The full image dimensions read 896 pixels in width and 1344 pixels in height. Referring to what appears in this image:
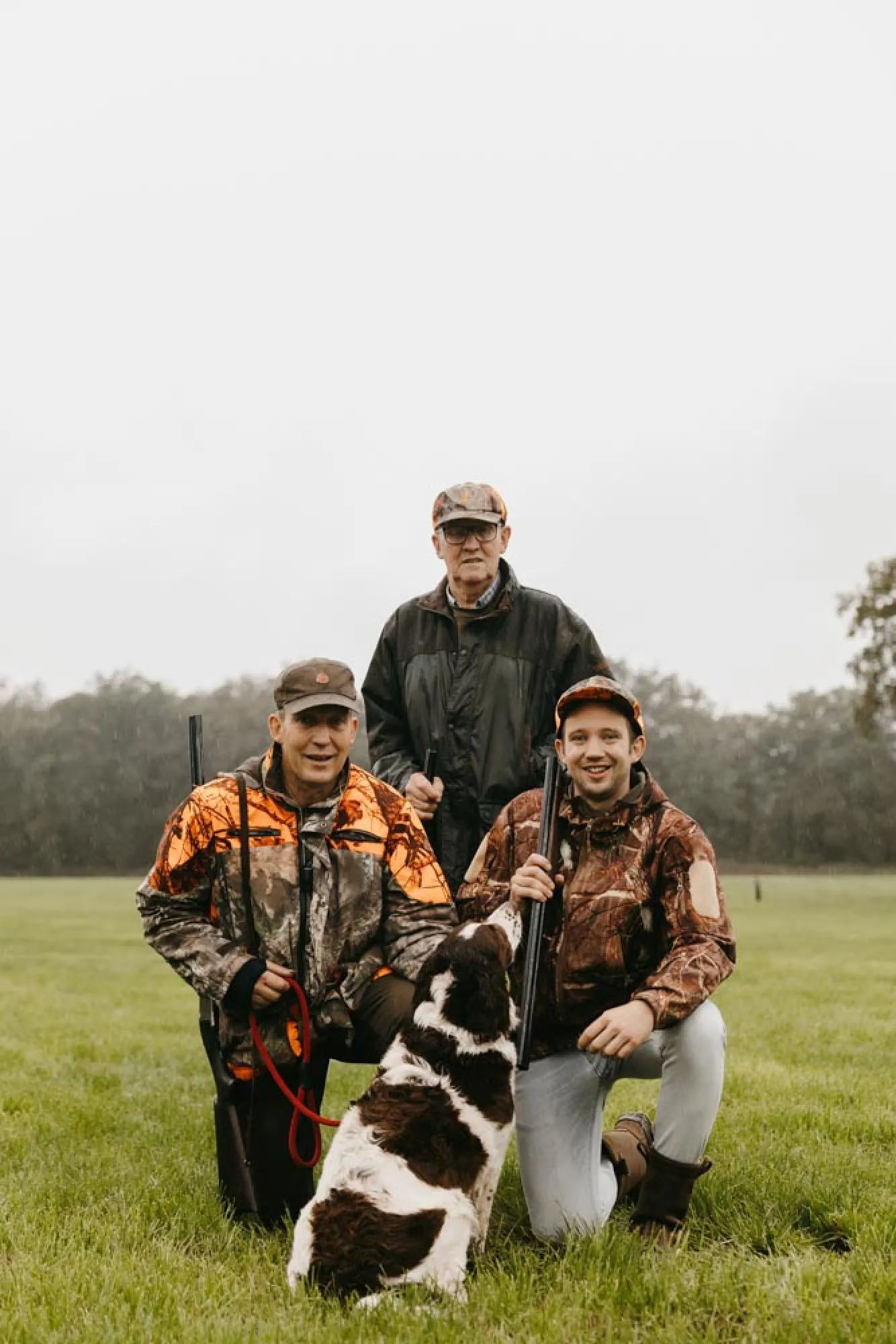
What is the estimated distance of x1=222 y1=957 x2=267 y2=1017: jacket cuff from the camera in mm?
5406

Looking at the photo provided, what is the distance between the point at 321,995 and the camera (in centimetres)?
569

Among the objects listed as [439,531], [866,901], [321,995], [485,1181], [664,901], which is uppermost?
[439,531]

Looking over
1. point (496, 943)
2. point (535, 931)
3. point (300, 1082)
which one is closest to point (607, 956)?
point (535, 931)

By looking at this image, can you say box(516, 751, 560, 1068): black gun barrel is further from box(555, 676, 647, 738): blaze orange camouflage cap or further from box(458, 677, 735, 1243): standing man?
box(555, 676, 647, 738): blaze orange camouflage cap

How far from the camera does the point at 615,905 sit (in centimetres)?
532

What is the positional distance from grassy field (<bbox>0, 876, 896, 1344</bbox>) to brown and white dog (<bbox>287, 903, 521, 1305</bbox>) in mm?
165

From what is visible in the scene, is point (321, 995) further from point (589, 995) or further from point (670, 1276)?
point (670, 1276)

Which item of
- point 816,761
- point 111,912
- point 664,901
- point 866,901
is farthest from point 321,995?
point 816,761

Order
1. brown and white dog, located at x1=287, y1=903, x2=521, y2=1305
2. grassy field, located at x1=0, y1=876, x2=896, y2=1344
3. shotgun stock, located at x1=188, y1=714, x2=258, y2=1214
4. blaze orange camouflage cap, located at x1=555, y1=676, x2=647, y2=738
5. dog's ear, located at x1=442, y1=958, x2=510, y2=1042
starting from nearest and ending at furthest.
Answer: grassy field, located at x1=0, y1=876, x2=896, y2=1344, brown and white dog, located at x1=287, y1=903, x2=521, y2=1305, dog's ear, located at x1=442, y1=958, x2=510, y2=1042, blaze orange camouflage cap, located at x1=555, y1=676, x2=647, y2=738, shotgun stock, located at x1=188, y1=714, x2=258, y2=1214

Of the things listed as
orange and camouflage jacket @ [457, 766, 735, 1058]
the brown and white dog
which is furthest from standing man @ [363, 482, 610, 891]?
the brown and white dog

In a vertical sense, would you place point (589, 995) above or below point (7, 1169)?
above

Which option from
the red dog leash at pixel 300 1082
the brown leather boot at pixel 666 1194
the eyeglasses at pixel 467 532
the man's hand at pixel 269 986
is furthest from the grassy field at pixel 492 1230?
the eyeglasses at pixel 467 532

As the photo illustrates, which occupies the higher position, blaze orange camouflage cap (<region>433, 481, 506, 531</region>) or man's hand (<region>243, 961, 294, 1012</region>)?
blaze orange camouflage cap (<region>433, 481, 506, 531</region>)

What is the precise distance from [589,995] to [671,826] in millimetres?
803
